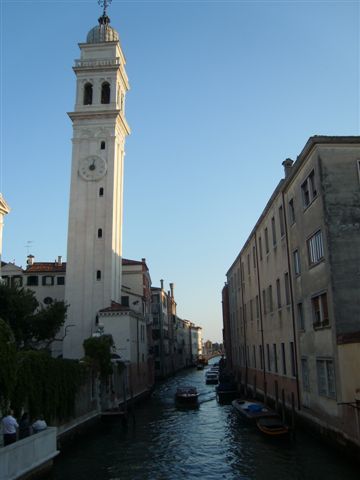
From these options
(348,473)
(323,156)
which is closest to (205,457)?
(348,473)

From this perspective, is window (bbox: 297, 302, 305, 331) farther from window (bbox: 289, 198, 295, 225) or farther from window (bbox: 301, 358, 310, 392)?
window (bbox: 289, 198, 295, 225)

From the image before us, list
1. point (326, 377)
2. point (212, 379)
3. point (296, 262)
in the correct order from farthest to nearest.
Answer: point (212, 379), point (296, 262), point (326, 377)

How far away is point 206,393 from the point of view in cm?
4819

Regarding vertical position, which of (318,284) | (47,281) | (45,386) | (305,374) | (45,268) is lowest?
(45,386)

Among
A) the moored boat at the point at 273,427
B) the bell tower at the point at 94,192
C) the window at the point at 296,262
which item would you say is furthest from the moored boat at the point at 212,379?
the window at the point at 296,262

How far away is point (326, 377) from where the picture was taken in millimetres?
19266

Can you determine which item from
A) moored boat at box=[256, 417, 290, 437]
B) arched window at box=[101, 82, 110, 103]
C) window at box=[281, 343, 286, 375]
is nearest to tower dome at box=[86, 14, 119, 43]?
arched window at box=[101, 82, 110, 103]

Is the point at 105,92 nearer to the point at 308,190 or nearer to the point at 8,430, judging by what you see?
the point at 308,190

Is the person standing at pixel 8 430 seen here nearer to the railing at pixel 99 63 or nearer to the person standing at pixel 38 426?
the person standing at pixel 38 426

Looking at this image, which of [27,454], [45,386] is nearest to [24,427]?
[27,454]

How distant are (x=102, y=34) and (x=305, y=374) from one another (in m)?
45.1

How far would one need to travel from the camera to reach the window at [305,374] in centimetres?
2209

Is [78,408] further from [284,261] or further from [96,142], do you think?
[96,142]

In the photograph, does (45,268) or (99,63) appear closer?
(99,63)
